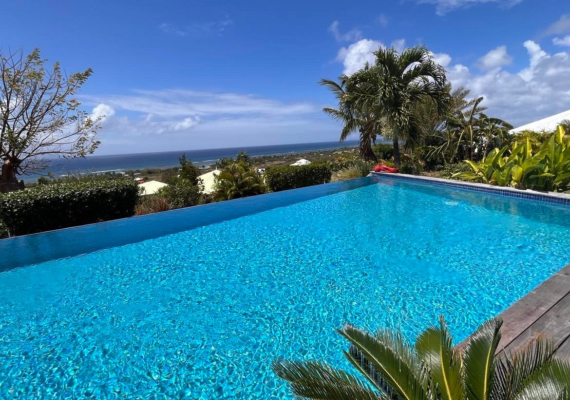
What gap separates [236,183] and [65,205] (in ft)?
17.6

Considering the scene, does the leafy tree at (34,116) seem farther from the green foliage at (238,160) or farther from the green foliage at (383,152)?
the green foliage at (383,152)

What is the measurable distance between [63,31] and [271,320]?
12551mm

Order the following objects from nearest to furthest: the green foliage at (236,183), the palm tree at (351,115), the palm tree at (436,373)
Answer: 1. the palm tree at (436,373)
2. the green foliage at (236,183)
3. the palm tree at (351,115)

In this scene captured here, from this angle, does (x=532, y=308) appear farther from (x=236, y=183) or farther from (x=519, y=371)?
(x=236, y=183)

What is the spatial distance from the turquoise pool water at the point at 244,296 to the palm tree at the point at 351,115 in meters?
9.54

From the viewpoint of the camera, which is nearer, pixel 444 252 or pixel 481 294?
pixel 481 294

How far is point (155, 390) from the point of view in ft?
9.35

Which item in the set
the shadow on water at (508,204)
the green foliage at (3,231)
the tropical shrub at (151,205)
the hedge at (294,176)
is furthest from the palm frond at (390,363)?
the hedge at (294,176)

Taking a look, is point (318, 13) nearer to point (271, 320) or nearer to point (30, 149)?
point (30, 149)

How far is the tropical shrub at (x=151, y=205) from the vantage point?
934 cm

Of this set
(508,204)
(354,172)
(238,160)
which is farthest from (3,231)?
(508,204)

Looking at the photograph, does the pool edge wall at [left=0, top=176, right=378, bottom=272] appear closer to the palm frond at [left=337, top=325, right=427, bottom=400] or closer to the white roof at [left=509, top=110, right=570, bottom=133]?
the palm frond at [left=337, top=325, right=427, bottom=400]

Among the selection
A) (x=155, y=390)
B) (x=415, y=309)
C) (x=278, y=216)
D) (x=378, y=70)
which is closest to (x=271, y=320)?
(x=155, y=390)

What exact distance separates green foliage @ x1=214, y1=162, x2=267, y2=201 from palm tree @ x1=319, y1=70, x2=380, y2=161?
7.46 metres
